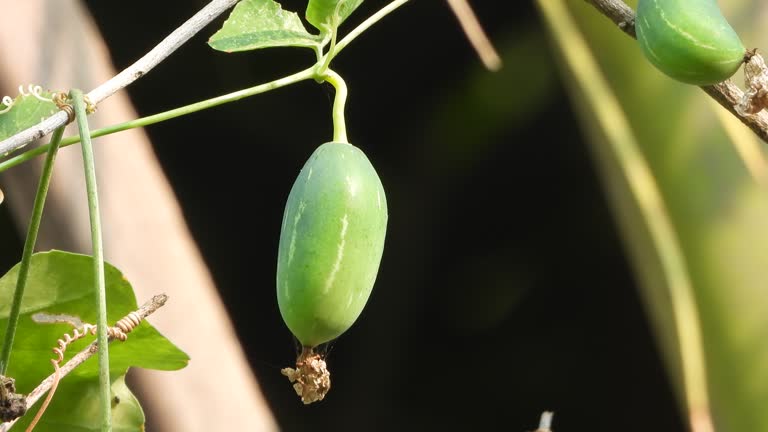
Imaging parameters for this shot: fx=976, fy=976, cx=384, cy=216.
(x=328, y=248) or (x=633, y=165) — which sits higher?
(x=633, y=165)

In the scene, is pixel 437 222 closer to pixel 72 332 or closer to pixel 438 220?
pixel 438 220

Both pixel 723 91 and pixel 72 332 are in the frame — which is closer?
pixel 723 91

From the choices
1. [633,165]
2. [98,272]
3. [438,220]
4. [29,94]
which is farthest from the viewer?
[438,220]

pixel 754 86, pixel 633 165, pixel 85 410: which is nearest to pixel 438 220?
pixel 633 165

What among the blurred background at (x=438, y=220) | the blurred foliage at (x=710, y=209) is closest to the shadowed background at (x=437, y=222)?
the blurred background at (x=438, y=220)

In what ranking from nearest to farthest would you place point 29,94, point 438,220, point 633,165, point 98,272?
point 98,272 → point 29,94 → point 633,165 → point 438,220

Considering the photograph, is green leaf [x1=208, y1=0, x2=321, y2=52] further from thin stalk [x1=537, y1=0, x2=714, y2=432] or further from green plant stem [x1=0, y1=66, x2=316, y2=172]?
thin stalk [x1=537, y1=0, x2=714, y2=432]

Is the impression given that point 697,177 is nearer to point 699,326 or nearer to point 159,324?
point 699,326

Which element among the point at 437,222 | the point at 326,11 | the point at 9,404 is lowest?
the point at 9,404
